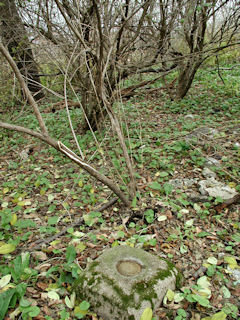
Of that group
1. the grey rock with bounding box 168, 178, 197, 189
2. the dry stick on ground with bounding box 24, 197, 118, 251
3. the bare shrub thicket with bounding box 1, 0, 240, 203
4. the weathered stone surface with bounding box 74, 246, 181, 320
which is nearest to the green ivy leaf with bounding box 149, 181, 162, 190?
the grey rock with bounding box 168, 178, 197, 189

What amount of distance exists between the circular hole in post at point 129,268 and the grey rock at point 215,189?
139cm

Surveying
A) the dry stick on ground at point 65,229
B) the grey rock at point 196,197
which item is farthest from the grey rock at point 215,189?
the dry stick on ground at point 65,229

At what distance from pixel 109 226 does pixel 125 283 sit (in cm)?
94

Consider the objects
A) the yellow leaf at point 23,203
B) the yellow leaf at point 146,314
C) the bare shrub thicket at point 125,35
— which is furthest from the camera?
the bare shrub thicket at point 125,35

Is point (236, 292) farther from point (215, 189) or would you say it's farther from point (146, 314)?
point (215, 189)

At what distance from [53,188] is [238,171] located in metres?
2.45

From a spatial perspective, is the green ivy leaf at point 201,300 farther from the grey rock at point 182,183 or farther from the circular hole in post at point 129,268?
the grey rock at point 182,183

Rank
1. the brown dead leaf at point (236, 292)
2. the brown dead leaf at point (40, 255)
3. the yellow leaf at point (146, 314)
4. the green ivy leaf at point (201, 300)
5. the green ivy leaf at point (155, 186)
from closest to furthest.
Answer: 1. the yellow leaf at point (146, 314)
2. the green ivy leaf at point (201, 300)
3. the brown dead leaf at point (236, 292)
4. the brown dead leaf at point (40, 255)
5. the green ivy leaf at point (155, 186)

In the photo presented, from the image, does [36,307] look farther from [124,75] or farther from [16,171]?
[124,75]

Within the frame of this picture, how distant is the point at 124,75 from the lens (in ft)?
15.1

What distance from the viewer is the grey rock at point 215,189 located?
2782 millimetres

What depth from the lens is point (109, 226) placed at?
259 cm

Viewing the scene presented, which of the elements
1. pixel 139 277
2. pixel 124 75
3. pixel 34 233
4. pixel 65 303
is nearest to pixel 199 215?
pixel 139 277

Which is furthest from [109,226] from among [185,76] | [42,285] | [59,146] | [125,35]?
[185,76]
